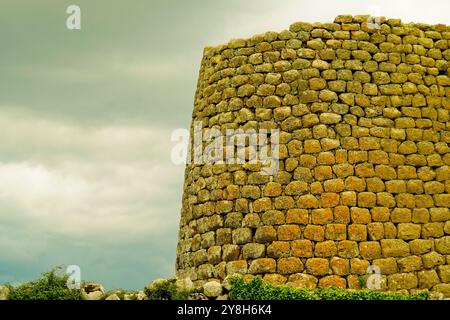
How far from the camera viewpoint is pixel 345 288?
461 inches

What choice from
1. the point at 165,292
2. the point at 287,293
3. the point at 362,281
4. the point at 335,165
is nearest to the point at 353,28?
the point at 335,165

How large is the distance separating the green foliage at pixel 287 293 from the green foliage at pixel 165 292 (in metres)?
0.67

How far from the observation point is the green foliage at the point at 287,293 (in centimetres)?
1034

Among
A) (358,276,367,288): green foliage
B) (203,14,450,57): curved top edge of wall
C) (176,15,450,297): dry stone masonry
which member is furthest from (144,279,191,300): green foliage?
(203,14,450,57): curved top edge of wall

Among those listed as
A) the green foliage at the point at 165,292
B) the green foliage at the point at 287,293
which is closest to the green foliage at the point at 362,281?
the green foliage at the point at 287,293

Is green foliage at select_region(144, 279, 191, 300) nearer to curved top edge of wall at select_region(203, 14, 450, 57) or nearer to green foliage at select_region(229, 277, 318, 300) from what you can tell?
green foliage at select_region(229, 277, 318, 300)

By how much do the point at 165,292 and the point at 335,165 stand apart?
3.71 metres

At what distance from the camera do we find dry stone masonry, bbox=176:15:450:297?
474 inches

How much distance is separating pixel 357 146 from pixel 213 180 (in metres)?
2.60

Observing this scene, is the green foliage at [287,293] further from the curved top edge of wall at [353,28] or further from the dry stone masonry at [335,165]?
the curved top edge of wall at [353,28]

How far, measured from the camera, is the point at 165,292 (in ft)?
33.8

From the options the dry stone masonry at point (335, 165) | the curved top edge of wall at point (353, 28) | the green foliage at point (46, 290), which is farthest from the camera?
the curved top edge of wall at point (353, 28)

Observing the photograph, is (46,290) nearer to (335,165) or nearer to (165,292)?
(165,292)

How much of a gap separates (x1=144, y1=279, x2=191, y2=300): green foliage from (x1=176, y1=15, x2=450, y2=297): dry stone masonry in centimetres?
213
